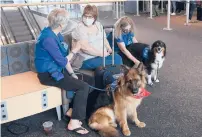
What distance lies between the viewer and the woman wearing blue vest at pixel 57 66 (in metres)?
2.69

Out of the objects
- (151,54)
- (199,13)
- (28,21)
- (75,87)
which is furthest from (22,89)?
(199,13)

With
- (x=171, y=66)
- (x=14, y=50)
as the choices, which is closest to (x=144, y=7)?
(x=171, y=66)

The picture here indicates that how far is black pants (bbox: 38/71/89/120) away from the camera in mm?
2775

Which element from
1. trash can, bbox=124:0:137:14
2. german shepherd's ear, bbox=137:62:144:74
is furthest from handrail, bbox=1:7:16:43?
trash can, bbox=124:0:137:14

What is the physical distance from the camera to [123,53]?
12.5ft

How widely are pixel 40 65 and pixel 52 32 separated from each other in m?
0.35

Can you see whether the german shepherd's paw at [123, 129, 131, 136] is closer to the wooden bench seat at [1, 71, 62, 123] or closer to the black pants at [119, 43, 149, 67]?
the wooden bench seat at [1, 71, 62, 123]

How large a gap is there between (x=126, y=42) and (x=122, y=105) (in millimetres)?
1421

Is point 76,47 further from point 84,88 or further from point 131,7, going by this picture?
point 131,7

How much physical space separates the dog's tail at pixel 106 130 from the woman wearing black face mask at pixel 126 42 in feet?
4.16

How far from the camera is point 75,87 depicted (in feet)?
9.14

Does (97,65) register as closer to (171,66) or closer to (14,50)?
(14,50)

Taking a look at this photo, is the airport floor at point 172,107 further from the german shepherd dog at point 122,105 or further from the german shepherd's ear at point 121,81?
the german shepherd's ear at point 121,81

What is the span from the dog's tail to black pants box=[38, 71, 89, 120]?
210 millimetres
